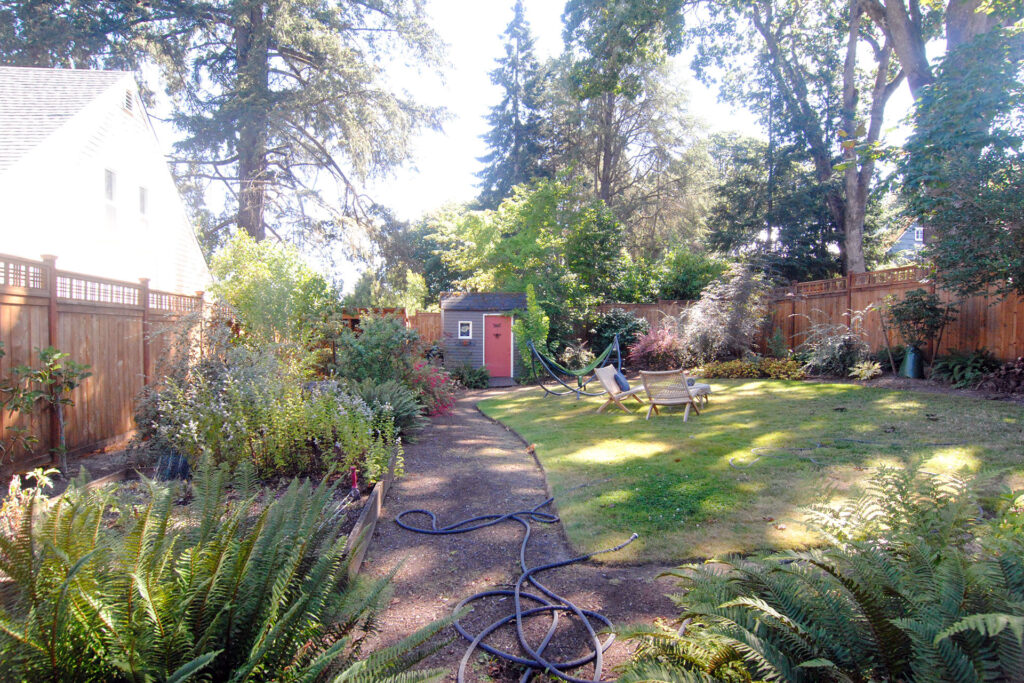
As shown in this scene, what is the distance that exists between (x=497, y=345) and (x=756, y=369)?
23.1 feet

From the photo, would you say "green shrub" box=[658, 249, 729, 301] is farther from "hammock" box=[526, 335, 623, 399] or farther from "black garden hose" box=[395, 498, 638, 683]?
"black garden hose" box=[395, 498, 638, 683]

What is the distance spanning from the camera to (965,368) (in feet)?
28.8

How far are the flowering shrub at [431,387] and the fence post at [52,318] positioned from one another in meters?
4.20

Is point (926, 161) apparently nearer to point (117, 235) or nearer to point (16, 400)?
point (16, 400)

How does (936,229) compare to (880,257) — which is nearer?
(936,229)

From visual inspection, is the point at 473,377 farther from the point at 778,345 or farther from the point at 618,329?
the point at 778,345

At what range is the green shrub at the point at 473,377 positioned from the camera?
14977mm

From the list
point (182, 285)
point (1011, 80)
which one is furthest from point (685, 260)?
point (182, 285)

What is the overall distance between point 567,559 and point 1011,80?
31.4ft

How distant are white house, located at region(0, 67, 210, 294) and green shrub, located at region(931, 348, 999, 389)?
12899 millimetres

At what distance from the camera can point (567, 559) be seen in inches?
136

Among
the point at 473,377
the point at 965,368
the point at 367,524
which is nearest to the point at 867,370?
the point at 965,368

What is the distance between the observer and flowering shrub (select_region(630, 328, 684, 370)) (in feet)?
46.4

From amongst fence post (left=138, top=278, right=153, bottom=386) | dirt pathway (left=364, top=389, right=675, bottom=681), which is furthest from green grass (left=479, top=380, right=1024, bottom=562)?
fence post (left=138, top=278, right=153, bottom=386)
